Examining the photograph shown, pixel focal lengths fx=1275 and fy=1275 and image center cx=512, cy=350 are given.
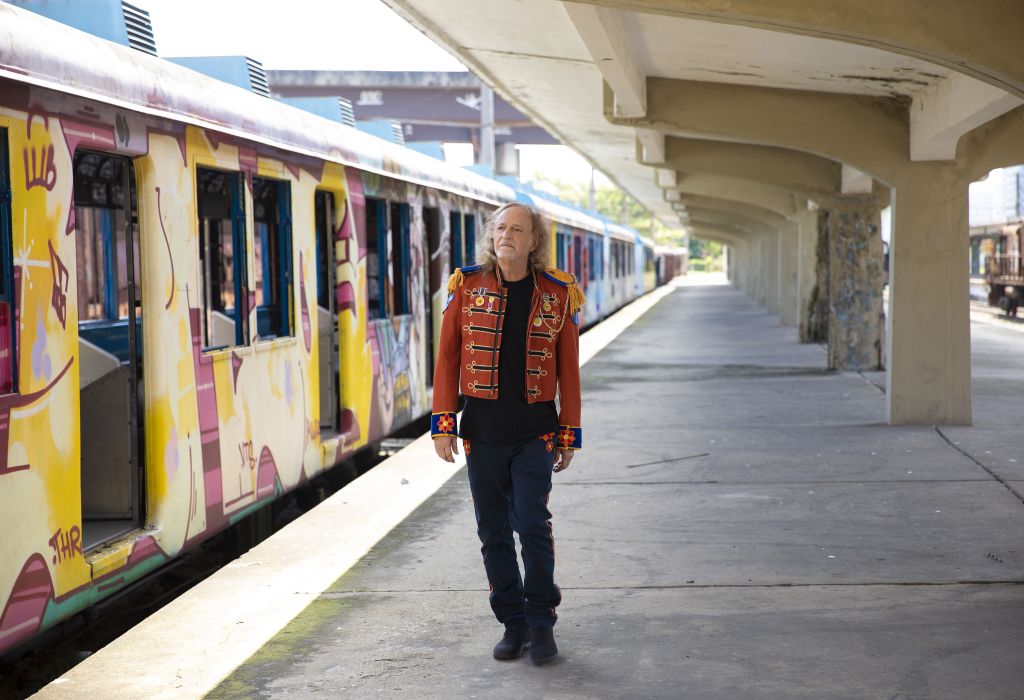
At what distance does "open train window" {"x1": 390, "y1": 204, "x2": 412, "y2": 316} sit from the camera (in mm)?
10922

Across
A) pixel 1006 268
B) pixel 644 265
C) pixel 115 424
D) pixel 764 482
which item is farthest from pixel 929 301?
pixel 644 265

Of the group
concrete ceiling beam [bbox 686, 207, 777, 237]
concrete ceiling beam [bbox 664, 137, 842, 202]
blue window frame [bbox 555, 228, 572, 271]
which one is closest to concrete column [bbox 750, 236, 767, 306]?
concrete ceiling beam [bbox 686, 207, 777, 237]

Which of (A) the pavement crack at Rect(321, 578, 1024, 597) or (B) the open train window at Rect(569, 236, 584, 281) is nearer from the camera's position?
(A) the pavement crack at Rect(321, 578, 1024, 597)

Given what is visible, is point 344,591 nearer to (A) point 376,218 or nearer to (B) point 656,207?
(A) point 376,218

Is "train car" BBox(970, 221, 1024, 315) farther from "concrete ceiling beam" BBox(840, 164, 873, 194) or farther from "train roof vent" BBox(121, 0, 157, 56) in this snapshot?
"train roof vent" BBox(121, 0, 157, 56)

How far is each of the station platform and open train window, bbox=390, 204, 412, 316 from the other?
4.86 ft

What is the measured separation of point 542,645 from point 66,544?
197 cm

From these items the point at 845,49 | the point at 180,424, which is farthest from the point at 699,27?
the point at 180,424

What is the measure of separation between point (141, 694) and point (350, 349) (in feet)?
16.5

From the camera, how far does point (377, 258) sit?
10.5m

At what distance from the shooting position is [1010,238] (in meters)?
34.9

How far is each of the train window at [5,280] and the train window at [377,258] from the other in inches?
221

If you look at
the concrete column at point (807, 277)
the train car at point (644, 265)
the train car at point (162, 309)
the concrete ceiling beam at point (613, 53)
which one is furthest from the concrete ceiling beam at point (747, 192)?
the train car at point (644, 265)

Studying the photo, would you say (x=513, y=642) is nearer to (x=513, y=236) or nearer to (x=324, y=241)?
(x=513, y=236)
